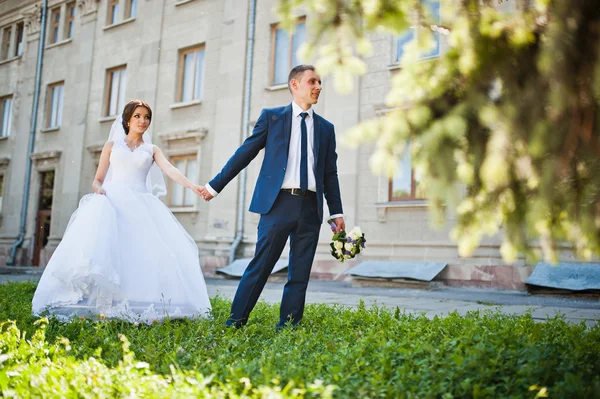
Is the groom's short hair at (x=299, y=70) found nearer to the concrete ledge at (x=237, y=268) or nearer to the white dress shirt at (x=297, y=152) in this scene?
the white dress shirt at (x=297, y=152)

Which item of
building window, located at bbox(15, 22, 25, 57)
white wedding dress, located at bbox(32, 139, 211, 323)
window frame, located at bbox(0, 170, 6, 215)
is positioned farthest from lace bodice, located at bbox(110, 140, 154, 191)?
building window, located at bbox(15, 22, 25, 57)

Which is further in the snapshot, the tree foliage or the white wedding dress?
the white wedding dress

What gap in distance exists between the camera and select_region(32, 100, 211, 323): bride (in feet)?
16.6

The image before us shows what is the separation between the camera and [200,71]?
1677 cm

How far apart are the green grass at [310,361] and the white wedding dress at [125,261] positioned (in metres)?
0.40

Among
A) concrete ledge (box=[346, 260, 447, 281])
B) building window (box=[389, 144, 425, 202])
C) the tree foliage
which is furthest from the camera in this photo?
building window (box=[389, 144, 425, 202])

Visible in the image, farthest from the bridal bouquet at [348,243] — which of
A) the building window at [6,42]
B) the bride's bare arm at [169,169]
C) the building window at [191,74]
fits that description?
the building window at [6,42]

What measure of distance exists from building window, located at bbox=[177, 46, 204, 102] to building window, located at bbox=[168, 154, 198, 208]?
5.78 ft

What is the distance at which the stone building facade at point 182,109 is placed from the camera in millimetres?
12539

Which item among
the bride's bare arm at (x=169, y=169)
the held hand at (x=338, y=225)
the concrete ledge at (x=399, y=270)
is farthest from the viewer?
the concrete ledge at (x=399, y=270)

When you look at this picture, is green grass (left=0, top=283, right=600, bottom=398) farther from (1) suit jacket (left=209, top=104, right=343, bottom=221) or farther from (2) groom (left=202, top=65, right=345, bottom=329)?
(1) suit jacket (left=209, top=104, right=343, bottom=221)

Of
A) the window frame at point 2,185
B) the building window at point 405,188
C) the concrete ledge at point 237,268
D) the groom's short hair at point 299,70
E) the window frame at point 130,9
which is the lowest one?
the concrete ledge at point 237,268

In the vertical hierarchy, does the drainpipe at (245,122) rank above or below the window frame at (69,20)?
below

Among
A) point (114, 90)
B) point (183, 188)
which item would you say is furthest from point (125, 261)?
point (114, 90)
